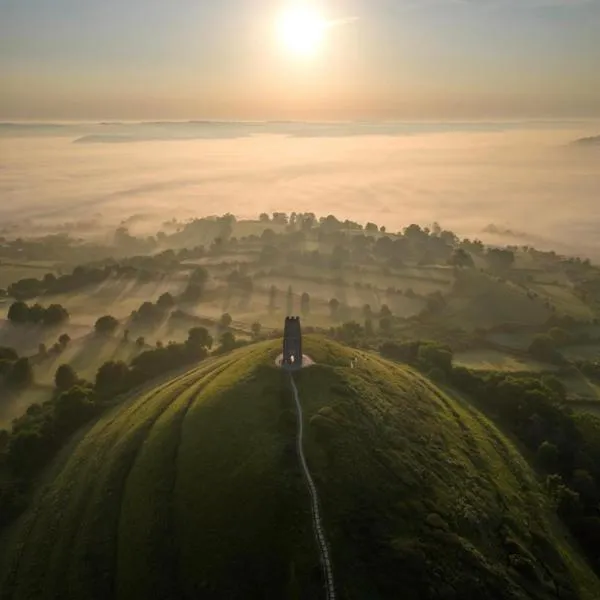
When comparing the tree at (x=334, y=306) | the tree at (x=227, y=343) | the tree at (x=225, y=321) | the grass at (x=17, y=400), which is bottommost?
the tree at (x=334, y=306)

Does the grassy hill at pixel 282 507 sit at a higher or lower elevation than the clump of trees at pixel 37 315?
higher

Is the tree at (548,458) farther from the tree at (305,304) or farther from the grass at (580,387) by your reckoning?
the tree at (305,304)

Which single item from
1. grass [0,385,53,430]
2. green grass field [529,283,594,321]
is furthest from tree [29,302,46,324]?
green grass field [529,283,594,321]

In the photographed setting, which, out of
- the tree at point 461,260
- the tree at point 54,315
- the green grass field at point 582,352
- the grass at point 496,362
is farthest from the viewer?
the tree at point 461,260

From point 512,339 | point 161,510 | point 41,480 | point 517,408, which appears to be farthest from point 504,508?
point 512,339

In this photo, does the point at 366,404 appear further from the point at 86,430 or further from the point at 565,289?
the point at 565,289

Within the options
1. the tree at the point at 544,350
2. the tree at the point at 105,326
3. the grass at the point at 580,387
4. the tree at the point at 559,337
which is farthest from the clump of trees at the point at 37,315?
the tree at the point at 559,337
